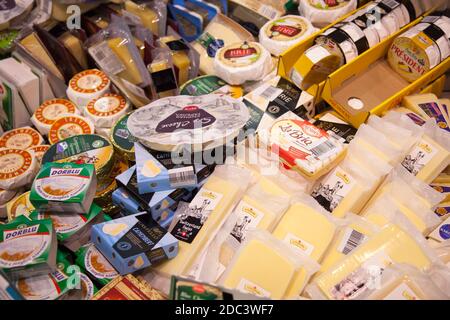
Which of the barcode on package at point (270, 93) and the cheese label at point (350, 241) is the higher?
the barcode on package at point (270, 93)

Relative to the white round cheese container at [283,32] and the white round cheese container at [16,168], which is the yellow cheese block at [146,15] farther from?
the white round cheese container at [16,168]

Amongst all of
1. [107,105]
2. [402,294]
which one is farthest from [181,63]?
[402,294]

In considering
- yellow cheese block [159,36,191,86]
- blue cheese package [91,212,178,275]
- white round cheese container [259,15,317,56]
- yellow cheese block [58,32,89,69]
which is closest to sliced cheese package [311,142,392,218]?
blue cheese package [91,212,178,275]

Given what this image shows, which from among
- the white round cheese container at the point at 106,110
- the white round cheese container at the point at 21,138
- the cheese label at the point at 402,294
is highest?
the cheese label at the point at 402,294

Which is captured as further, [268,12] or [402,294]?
[268,12]

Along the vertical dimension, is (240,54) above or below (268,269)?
above

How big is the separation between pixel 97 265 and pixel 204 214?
1.27ft

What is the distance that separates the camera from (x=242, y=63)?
1.90m

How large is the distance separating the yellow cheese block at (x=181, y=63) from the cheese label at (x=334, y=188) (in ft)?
2.80

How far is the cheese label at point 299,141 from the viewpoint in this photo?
1.52m

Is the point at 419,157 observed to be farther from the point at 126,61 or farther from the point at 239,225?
the point at 126,61

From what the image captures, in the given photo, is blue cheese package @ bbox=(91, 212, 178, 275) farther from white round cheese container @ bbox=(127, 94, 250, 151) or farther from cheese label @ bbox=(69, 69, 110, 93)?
cheese label @ bbox=(69, 69, 110, 93)

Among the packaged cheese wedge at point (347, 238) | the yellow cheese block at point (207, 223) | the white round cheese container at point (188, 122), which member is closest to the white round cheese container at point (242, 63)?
the white round cheese container at point (188, 122)
